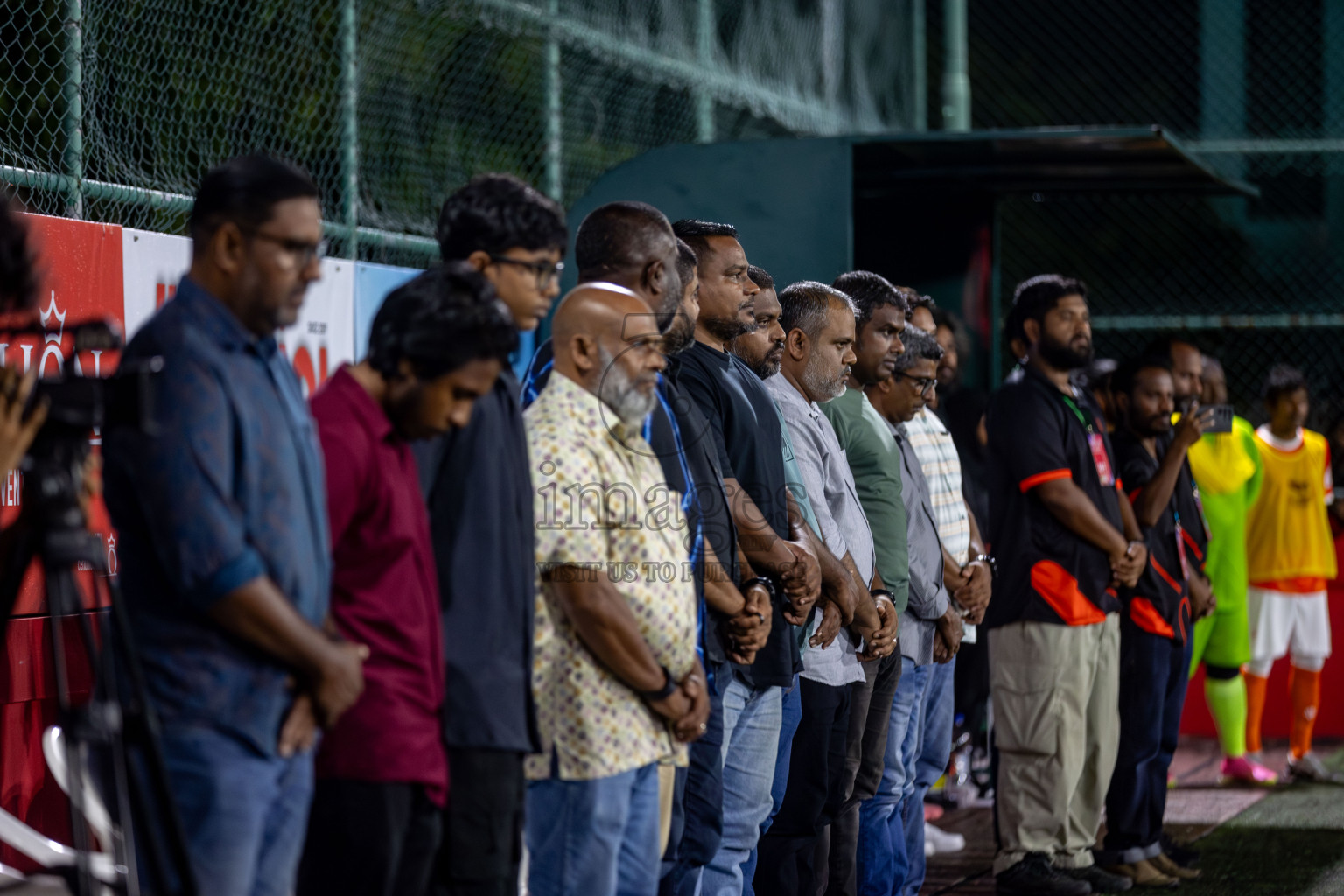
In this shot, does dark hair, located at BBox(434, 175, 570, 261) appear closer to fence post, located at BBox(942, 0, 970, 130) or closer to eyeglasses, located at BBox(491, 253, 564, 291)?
eyeglasses, located at BBox(491, 253, 564, 291)

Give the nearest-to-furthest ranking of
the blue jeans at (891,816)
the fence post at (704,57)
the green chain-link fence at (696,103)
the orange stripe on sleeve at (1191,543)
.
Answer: the green chain-link fence at (696,103)
the blue jeans at (891,816)
the orange stripe on sleeve at (1191,543)
the fence post at (704,57)

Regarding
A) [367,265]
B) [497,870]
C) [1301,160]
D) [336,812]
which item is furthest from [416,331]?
[1301,160]

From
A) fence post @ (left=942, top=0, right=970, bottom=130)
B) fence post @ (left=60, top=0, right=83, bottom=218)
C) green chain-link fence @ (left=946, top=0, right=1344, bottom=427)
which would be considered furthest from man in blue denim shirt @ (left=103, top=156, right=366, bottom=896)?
fence post @ (left=942, top=0, right=970, bottom=130)

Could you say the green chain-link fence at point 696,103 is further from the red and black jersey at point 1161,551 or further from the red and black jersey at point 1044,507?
the red and black jersey at point 1044,507

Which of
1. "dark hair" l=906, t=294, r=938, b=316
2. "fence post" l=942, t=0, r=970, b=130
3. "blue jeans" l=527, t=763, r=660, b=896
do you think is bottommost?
"blue jeans" l=527, t=763, r=660, b=896

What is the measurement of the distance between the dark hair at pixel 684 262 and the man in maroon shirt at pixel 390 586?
1230 mm

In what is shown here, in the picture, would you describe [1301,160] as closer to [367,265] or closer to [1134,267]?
[1134,267]

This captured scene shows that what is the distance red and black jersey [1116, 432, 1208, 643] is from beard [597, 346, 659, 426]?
138 inches

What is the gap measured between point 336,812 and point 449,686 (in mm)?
316

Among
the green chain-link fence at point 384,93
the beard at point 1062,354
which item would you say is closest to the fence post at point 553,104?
the green chain-link fence at point 384,93

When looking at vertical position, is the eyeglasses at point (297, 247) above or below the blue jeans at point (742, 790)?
above

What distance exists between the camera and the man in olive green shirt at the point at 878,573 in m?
4.91

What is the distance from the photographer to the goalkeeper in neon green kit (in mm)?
8242

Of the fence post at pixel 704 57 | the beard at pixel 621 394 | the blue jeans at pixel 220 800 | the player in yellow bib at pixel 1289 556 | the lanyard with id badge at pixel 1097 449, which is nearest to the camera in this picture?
the blue jeans at pixel 220 800
